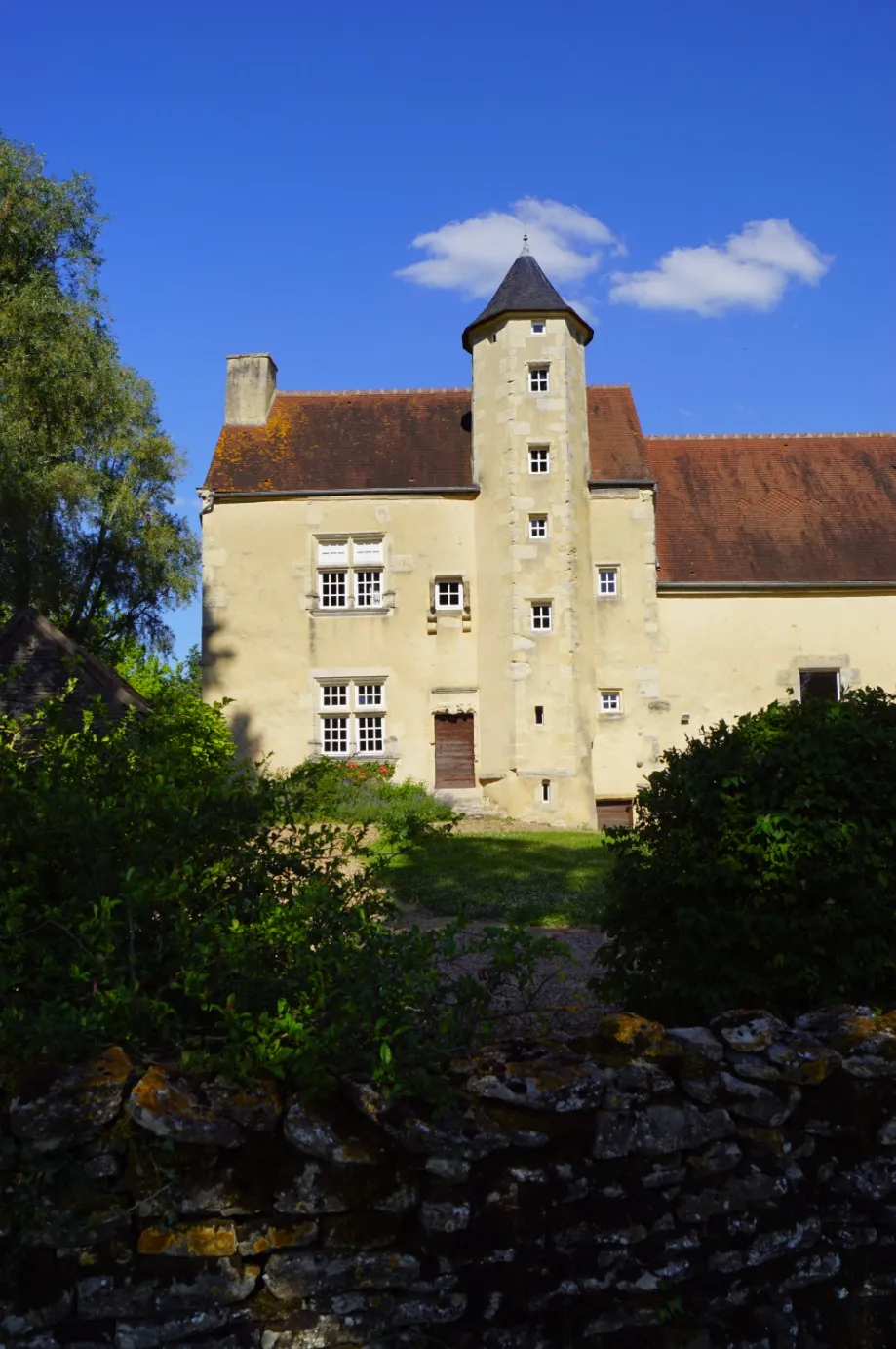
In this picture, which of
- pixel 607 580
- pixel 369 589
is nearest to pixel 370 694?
pixel 369 589

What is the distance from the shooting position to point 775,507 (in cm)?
2588

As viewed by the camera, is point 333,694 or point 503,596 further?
point 333,694

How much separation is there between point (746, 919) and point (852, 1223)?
4.69ft

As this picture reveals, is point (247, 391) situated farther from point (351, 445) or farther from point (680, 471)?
point (680, 471)

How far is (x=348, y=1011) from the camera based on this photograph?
391 cm

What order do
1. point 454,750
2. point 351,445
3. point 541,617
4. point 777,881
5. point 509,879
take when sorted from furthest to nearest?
point 351,445
point 454,750
point 541,617
point 509,879
point 777,881

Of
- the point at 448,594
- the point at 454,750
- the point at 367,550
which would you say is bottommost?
the point at 454,750

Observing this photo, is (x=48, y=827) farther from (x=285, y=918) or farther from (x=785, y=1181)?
(x=785, y=1181)

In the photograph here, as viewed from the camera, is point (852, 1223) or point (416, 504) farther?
point (416, 504)

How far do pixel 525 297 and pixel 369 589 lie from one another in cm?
736

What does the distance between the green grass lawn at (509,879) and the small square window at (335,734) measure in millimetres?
6757

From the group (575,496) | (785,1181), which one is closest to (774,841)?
(785,1181)

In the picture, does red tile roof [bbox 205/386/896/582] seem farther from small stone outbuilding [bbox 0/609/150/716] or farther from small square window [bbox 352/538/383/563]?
small stone outbuilding [bbox 0/609/150/716]

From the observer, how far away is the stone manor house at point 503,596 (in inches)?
917
